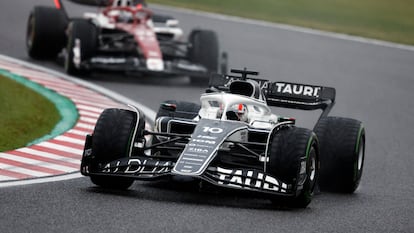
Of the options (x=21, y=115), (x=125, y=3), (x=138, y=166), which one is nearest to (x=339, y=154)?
(x=138, y=166)

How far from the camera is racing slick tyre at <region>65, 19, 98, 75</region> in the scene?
20.8 meters

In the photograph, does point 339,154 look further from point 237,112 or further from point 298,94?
point 237,112

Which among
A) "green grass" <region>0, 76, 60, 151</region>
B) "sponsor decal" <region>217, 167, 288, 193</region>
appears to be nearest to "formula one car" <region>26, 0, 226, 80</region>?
"green grass" <region>0, 76, 60, 151</region>

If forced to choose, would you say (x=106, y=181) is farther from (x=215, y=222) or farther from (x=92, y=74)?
(x=92, y=74)

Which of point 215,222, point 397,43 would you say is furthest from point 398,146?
point 397,43

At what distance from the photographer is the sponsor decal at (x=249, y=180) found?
11008 mm

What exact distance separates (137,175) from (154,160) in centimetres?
26

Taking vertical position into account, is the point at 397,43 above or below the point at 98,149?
below

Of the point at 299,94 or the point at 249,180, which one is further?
the point at 299,94

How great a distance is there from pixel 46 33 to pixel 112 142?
1145 centimetres

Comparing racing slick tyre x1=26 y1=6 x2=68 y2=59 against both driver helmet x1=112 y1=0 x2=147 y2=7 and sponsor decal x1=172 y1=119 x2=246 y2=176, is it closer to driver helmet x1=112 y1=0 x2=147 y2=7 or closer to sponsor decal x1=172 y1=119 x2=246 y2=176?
driver helmet x1=112 y1=0 x2=147 y2=7

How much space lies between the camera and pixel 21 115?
1596 centimetres

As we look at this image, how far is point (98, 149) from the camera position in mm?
11539

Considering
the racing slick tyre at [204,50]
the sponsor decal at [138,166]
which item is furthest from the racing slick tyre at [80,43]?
the sponsor decal at [138,166]
